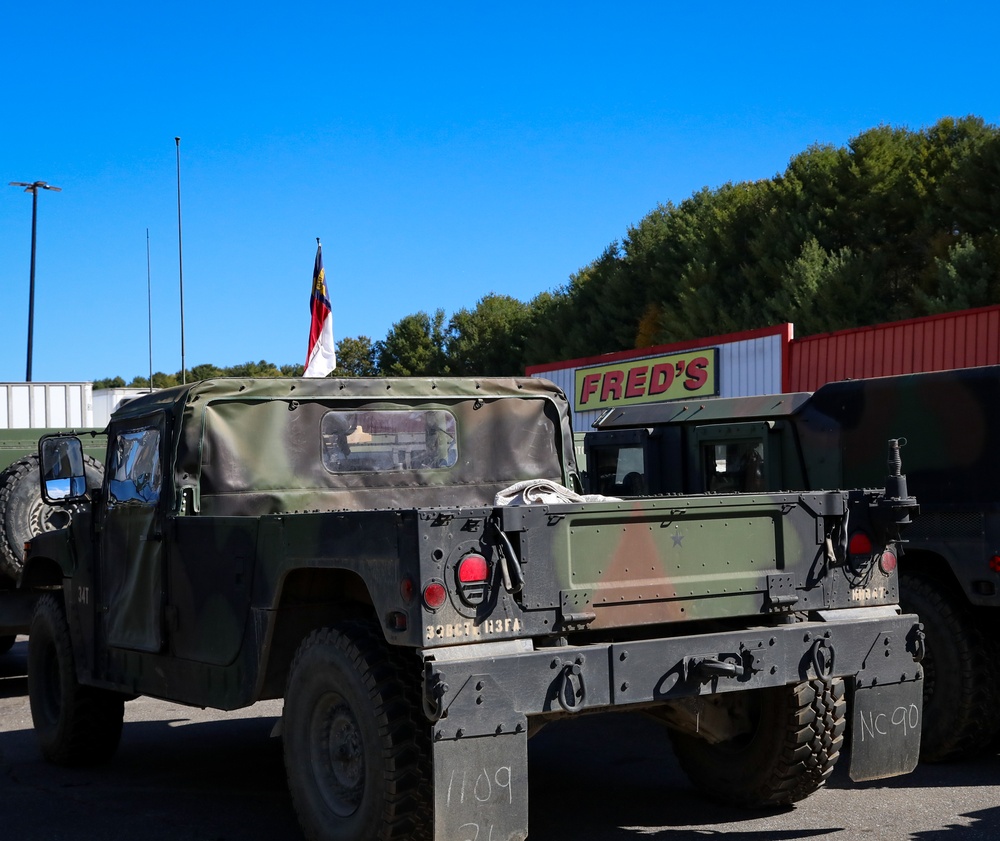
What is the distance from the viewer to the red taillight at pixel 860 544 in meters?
5.53

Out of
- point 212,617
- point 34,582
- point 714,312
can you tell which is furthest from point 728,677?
point 714,312

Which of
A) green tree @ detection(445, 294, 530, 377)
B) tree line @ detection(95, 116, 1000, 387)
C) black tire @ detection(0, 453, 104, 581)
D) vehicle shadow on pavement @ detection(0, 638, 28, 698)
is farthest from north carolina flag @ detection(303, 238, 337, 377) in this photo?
green tree @ detection(445, 294, 530, 377)

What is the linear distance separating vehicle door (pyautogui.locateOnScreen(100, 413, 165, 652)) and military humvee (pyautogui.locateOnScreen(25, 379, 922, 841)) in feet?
0.06

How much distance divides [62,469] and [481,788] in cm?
344

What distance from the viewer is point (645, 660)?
4.84 meters

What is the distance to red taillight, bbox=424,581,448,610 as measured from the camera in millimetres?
4465

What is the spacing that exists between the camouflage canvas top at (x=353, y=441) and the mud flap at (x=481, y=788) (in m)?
2.27

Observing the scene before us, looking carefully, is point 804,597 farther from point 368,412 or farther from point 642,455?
point 642,455

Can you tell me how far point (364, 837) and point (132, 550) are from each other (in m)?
2.40

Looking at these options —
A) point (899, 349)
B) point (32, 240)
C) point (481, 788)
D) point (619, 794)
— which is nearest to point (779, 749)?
point (619, 794)

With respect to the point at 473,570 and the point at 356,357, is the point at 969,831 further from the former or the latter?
the point at 356,357

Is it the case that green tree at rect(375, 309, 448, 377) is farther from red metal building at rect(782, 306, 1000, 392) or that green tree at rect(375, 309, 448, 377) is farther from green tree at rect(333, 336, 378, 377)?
red metal building at rect(782, 306, 1000, 392)

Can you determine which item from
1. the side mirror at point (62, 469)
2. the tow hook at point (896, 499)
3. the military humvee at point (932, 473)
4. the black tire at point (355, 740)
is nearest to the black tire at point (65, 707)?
the side mirror at point (62, 469)

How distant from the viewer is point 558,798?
627 cm
